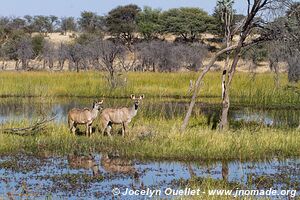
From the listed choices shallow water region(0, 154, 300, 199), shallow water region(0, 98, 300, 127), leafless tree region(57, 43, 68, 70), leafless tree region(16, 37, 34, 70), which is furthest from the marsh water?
leafless tree region(57, 43, 68, 70)

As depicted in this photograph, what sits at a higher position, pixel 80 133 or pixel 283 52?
pixel 283 52

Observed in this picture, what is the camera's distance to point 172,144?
1386cm

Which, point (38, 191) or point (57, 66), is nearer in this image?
point (38, 191)

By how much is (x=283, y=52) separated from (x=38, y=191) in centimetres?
886

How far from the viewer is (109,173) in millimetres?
11758

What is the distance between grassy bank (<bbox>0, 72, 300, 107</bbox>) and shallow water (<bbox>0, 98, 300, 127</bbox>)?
5.08ft

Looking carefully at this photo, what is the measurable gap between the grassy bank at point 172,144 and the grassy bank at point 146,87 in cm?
1142

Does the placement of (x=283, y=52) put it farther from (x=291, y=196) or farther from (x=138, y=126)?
(x=291, y=196)

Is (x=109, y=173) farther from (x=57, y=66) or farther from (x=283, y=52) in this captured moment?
(x=57, y=66)

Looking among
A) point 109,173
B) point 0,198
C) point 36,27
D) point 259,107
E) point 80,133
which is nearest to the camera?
point 0,198

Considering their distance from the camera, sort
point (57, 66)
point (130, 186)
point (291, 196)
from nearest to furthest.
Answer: point (291, 196) → point (130, 186) → point (57, 66)

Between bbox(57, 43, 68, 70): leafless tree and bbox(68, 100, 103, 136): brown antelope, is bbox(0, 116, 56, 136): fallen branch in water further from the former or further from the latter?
bbox(57, 43, 68, 70): leafless tree

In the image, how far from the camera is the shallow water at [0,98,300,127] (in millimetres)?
19281

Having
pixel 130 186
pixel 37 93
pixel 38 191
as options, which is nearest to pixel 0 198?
pixel 38 191
